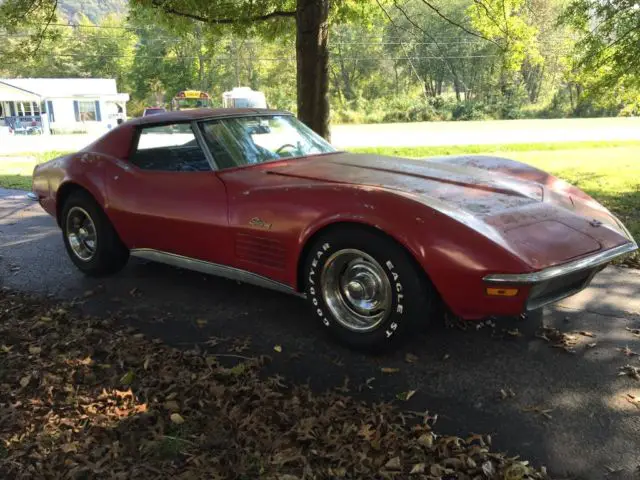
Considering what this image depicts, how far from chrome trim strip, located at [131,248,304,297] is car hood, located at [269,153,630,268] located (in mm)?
720

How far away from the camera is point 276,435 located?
8.00 feet

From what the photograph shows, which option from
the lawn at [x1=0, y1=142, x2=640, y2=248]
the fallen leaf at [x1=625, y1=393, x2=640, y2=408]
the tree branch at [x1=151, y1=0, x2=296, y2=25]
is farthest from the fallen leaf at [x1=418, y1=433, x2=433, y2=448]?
the tree branch at [x1=151, y1=0, x2=296, y2=25]

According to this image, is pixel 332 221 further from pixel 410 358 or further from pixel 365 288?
pixel 410 358

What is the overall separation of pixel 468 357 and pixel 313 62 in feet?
16.8

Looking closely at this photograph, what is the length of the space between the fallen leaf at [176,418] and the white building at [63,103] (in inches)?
1640

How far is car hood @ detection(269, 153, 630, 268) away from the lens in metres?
2.87

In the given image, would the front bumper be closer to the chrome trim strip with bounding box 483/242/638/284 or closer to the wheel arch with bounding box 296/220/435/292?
the chrome trim strip with bounding box 483/242/638/284

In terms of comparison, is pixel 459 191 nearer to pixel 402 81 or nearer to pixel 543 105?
pixel 543 105

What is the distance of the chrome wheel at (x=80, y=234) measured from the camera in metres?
4.82

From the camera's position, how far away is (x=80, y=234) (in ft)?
16.0

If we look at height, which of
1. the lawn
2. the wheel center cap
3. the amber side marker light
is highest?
the amber side marker light

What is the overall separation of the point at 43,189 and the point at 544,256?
4.52 metres

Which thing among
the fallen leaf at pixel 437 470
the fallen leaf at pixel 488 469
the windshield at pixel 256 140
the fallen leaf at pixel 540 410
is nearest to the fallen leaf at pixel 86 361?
the windshield at pixel 256 140

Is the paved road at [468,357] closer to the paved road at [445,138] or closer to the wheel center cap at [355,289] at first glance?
the wheel center cap at [355,289]
